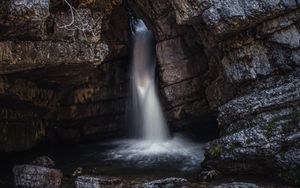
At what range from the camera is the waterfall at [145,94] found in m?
19.3

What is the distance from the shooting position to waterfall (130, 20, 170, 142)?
19.3 metres

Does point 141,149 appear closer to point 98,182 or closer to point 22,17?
point 98,182

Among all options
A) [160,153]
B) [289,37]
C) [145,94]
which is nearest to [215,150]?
[160,153]

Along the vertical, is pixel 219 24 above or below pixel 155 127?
above

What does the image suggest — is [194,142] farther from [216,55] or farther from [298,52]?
[298,52]

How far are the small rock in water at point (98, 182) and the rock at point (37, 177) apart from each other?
1013 mm

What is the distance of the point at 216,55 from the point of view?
15.8 meters

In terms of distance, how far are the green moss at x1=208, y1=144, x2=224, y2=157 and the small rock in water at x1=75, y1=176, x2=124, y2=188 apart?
3.42m

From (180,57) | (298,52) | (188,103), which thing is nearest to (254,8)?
(298,52)

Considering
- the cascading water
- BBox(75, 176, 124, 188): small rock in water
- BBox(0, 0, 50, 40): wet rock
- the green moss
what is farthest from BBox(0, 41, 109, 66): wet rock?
the green moss

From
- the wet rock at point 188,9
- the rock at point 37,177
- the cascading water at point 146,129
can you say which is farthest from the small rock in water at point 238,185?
the wet rock at point 188,9

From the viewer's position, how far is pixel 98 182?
11969 millimetres

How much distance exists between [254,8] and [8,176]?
37.6 ft

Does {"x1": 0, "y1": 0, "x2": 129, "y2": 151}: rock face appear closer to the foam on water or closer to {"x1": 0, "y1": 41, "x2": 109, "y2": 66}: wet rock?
{"x1": 0, "y1": 41, "x2": 109, "y2": 66}: wet rock
